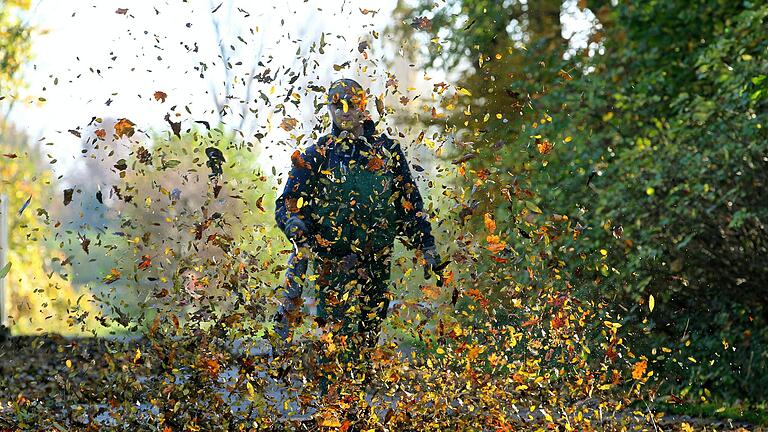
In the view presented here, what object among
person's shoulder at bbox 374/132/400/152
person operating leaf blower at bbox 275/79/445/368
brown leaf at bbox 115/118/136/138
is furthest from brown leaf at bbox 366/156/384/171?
brown leaf at bbox 115/118/136/138

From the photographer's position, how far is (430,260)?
6.00 metres

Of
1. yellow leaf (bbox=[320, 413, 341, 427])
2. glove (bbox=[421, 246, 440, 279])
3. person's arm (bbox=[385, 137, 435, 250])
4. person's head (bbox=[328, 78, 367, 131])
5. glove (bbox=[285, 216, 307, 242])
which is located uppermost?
person's head (bbox=[328, 78, 367, 131])

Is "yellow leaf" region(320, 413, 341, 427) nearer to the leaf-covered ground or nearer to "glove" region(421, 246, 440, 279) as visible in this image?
the leaf-covered ground

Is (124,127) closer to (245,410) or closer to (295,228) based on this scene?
(295,228)

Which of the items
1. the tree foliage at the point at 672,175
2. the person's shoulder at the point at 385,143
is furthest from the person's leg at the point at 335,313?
the tree foliage at the point at 672,175

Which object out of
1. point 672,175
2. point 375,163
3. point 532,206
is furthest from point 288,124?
point 672,175

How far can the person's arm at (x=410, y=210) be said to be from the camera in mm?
5998

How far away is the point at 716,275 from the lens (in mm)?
6430

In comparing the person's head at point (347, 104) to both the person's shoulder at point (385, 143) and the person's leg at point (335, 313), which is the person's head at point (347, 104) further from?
the person's leg at point (335, 313)

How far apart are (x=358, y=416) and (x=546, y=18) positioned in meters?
5.27

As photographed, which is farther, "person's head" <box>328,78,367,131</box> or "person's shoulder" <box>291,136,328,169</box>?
"person's shoulder" <box>291,136,328,169</box>

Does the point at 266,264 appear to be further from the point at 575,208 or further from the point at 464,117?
the point at 464,117

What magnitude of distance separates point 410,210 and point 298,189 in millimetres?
783

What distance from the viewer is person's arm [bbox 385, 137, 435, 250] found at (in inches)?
236
